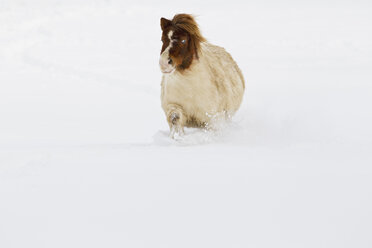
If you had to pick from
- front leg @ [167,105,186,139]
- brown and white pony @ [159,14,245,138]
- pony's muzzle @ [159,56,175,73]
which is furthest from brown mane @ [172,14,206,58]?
front leg @ [167,105,186,139]

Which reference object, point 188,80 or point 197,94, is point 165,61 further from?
point 197,94

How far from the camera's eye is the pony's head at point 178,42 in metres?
6.22

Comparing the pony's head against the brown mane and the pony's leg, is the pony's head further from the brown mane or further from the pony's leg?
the pony's leg

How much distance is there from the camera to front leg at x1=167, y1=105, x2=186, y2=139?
6598 mm

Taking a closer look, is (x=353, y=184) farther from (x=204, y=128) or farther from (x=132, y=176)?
(x=204, y=128)

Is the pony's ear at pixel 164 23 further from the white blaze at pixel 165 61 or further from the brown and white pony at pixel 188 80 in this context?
the white blaze at pixel 165 61

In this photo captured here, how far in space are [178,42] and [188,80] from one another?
21.8 inches

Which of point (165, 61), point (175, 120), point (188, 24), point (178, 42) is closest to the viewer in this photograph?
point (165, 61)

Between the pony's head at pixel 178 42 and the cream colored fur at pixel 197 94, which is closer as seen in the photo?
the pony's head at pixel 178 42

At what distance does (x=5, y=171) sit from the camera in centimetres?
505

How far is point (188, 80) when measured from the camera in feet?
21.7

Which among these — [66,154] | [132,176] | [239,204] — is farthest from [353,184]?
[66,154]

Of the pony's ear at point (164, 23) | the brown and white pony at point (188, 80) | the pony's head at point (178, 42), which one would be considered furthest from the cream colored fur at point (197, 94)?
the pony's ear at point (164, 23)

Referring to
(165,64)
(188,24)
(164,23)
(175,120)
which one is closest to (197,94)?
(175,120)
